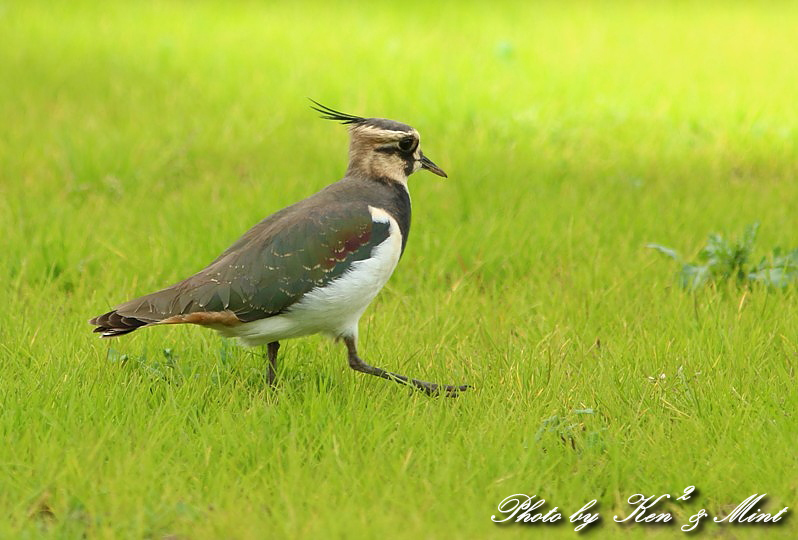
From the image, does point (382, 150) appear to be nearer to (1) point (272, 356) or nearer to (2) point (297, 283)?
(2) point (297, 283)

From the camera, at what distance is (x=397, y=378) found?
5191mm

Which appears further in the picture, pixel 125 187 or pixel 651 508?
pixel 125 187

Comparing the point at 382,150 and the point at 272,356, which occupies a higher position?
the point at 382,150

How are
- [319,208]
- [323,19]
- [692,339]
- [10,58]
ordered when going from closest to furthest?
[319,208] < [692,339] < [10,58] < [323,19]

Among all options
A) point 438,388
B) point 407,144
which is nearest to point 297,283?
point 438,388

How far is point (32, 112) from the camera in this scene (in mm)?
10500

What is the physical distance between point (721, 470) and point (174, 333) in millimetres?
2995

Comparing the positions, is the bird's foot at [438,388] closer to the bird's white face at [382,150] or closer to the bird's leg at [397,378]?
the bird's leg at [397,378]

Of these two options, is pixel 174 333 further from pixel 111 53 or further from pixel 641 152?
pixel 111 53

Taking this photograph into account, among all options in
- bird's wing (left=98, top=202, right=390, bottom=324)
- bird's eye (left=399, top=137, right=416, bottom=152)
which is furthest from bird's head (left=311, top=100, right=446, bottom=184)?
bird's wing (left=98, top=202, right=390, bottom=324)

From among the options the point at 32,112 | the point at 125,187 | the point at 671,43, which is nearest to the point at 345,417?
the point at 125,187

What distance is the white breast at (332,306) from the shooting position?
16.4 feet

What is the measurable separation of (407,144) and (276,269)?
1.04 meters

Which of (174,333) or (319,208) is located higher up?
(319,208)
